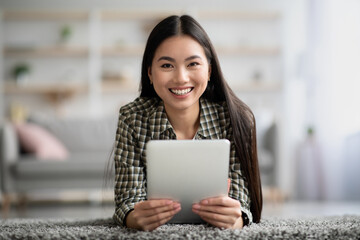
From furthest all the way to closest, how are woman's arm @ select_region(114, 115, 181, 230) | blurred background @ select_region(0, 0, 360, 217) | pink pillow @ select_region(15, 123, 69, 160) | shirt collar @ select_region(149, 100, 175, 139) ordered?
blurred background @ select_region(0, 0, 360, 217)
pink pillow @ select_region(15, 123, 69, 160)
shirt collar @ select_region(149, 100, 175, 139)
woman's arm @ select_region(114, 115, 181, 230)

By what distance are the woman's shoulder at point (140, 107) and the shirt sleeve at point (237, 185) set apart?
30cm

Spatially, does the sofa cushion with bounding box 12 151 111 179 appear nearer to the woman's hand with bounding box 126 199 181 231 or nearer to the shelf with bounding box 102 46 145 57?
the shelf with bounding box 102 46 145 57

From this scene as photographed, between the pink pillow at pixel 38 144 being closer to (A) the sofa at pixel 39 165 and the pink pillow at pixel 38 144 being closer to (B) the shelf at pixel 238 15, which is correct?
(A) the sofa at pixel 39 165

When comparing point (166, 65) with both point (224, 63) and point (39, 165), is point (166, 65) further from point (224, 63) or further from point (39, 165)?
point (224, 63)

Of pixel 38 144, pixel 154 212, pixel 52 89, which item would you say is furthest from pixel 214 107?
pixel 52 89

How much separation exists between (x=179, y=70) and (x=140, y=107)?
0.85ft

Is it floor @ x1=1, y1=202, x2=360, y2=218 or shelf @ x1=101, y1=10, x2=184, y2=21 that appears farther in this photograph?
shelf @ x1=101, y1=10, x2=184, y2=21

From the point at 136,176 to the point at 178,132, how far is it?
22cm

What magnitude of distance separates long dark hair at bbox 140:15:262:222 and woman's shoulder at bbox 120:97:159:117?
0.13 ft

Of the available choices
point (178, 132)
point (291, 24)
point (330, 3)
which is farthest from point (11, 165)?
point (291, 24)

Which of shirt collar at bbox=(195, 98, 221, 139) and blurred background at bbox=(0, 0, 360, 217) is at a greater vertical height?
blurred background at bbox=(0, 0, 360, 217)

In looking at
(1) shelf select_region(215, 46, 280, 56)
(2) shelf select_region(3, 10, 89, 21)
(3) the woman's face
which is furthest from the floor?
(2) shelf select_region(3, 10, 89, 21)

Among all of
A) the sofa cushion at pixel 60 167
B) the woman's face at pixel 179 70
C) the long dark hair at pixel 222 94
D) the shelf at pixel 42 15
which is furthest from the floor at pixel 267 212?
the shelf at pixel 42 15

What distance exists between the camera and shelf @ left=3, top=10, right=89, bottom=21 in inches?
235
